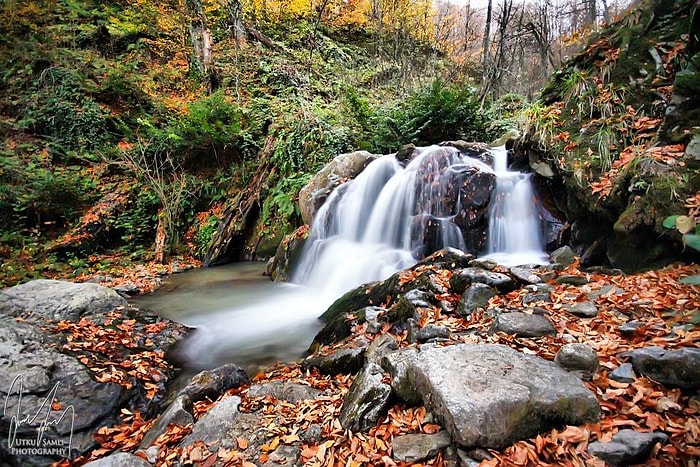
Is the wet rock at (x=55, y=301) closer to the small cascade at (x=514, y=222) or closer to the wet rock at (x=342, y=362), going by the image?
the wet rock at (x=342, y=362)

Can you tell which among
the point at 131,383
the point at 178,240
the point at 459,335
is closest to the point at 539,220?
the point at 459,335

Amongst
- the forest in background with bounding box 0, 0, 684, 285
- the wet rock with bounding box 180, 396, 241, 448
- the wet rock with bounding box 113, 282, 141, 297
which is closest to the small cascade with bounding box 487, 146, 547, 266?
the forest in background with bounding box 0, 0, 684, 285

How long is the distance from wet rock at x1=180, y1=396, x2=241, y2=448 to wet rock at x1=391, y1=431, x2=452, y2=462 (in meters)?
1.29

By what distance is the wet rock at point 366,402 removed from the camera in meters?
2.18

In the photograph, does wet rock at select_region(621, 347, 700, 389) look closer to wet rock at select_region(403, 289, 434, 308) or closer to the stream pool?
wet rock at select_region(403, 289, 434, 308)

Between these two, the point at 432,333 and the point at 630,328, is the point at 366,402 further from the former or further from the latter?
the point at 630,328

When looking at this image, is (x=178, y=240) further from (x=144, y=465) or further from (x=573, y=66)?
(x=573, y=66)

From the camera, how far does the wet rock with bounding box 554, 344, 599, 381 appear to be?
2041 millimetres

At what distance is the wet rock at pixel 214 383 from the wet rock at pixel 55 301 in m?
2.54

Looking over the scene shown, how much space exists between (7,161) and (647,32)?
1524 cm

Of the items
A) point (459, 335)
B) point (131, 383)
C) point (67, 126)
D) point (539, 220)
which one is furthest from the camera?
point (67, 126)

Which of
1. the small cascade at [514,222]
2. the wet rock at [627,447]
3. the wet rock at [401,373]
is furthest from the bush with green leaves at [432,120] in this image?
the wet rock at [627,447]

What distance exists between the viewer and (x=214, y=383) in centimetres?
328

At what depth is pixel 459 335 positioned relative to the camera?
294 cm
